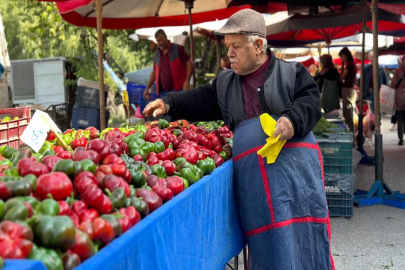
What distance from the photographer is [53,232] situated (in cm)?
188

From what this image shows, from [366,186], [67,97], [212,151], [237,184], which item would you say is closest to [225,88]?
[212,151]

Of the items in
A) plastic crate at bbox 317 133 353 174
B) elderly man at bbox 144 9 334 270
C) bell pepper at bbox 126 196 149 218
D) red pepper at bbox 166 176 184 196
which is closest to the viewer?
bell pepper at bbox 126 196 149 218

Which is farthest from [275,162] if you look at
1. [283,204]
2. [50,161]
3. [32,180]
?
[32,180]

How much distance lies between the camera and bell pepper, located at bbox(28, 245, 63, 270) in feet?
5.79

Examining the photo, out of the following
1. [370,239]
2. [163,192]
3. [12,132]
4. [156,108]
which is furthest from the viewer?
[370,239]

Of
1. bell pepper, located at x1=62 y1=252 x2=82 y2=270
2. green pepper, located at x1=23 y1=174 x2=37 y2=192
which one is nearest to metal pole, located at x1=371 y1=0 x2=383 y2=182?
green pepper, located at x1=23 y1=174 x2=37 y2=192

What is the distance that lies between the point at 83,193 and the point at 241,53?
6.40ft

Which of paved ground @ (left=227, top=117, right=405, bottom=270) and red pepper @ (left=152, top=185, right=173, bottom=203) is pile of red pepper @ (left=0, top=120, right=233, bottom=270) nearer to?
red pepper @ (left=152, top=185, right=173, bottom=203)

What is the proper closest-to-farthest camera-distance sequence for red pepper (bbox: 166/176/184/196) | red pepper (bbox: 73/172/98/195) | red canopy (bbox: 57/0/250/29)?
red pepper (bbox: 73/172/98/195) < red pepper (bbox: 166/176/184/196) < red canopy (bbox: 57/0/250/29)

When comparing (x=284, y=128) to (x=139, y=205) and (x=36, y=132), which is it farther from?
(x=36, y=132)

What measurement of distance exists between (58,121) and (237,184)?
9282 mm

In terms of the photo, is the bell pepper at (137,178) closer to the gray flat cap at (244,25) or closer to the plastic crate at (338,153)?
the gray flat cap at (244,25)

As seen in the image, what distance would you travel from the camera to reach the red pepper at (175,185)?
2939 millimetres

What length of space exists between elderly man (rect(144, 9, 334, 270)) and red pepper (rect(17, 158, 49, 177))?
5.62ft
